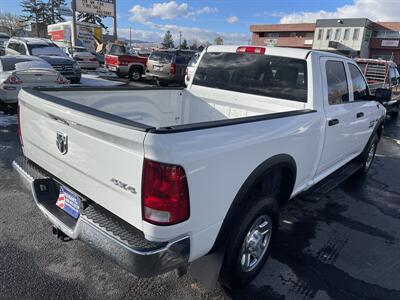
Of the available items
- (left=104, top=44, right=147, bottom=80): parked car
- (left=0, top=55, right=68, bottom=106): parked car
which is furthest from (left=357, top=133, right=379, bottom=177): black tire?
(left=104, top=44, right=147, bottom=80): parked car

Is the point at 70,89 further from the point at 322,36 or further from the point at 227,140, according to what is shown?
the point at 322,36

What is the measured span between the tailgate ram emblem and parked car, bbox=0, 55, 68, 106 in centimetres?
643

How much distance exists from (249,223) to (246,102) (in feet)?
5.56

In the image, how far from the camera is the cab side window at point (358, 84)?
4348 millimetres

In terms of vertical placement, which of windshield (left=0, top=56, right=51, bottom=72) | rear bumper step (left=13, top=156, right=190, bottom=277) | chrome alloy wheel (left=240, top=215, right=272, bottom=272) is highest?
windshield (left=0, top=56, right=51, bottom=72)

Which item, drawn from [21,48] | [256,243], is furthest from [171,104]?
[21,48]

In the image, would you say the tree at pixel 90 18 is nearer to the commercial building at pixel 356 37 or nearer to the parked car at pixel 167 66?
the commercial building at pixel 356 37

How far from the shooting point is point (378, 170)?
247 inches

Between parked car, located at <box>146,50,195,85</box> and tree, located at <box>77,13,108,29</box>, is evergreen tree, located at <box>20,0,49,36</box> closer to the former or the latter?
tree, located at <box>77,13,108,29</box>

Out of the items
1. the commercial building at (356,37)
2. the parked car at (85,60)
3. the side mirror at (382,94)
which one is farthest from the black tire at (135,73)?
the commercial building at (356,37)

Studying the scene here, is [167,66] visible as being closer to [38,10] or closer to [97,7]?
[97,7]

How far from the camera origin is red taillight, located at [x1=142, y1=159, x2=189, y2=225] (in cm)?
181

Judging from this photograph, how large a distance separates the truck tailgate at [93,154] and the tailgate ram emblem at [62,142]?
22 mm

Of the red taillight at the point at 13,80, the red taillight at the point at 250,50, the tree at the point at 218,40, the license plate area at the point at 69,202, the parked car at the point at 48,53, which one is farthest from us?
the tree at the point at 218,40
